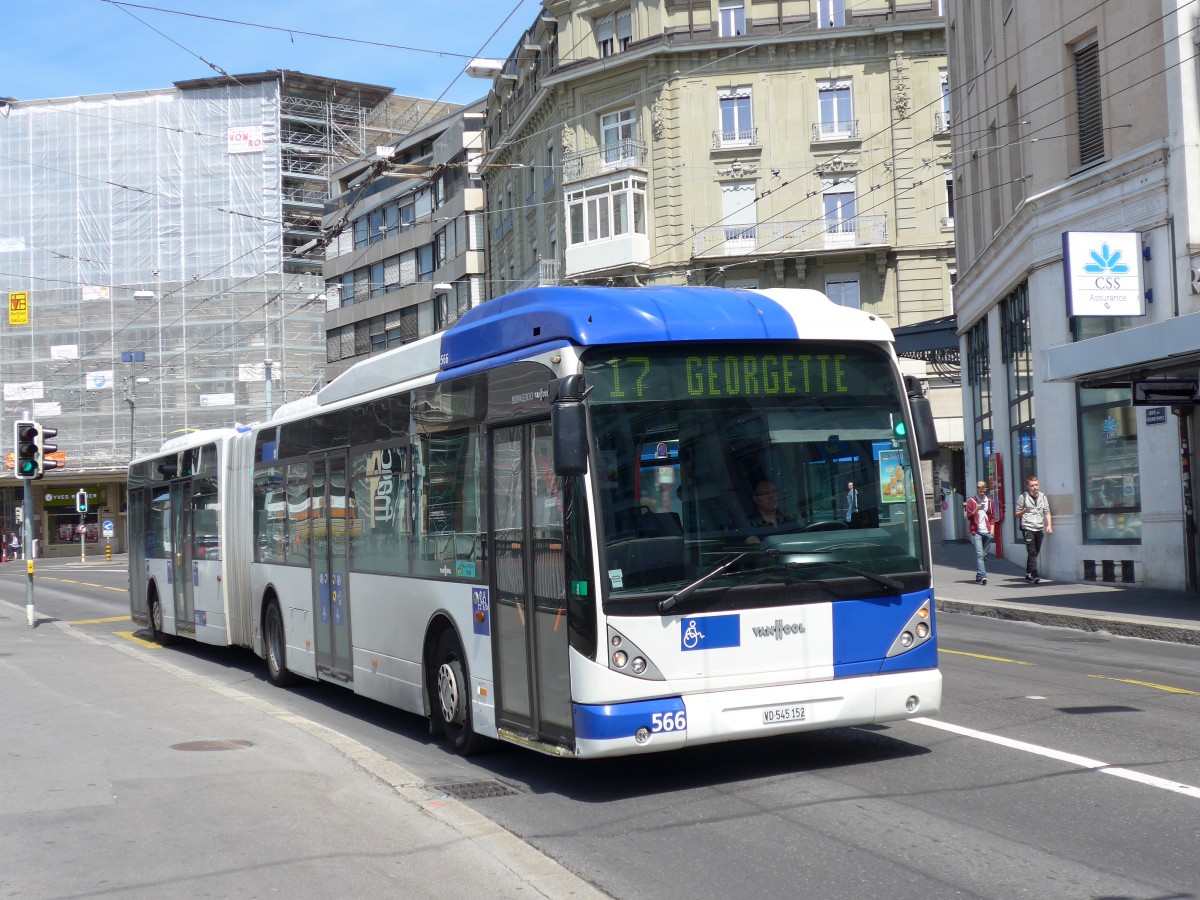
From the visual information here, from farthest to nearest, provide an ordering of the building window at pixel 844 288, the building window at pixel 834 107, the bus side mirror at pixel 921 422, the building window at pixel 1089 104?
1. the building window at pixel 844 288
2. the building window at pixel 834 107
3. the building window at pixel 1089 104
4. the bus side mirror at pixel 921 422

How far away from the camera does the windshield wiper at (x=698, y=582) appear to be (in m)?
7.68

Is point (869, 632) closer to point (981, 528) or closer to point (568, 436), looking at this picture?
point (568, 436)

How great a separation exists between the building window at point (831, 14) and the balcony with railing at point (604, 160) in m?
7.13

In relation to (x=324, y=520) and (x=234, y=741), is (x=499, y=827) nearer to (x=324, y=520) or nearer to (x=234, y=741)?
(x=234, y=741)

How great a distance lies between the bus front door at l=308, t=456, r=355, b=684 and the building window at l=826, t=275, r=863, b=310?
35421mm

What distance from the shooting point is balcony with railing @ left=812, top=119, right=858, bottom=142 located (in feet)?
151

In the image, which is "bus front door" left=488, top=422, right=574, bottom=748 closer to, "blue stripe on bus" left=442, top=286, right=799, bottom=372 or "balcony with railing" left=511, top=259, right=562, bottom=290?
"blue stripe on bus" left=442, top=286, right=799, bottom=372

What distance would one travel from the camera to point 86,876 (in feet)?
20.0

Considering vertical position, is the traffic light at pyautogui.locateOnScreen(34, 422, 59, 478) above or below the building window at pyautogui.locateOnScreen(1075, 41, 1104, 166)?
below

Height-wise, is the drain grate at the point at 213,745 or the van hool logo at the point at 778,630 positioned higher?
the van hool logo at the point at 778,630

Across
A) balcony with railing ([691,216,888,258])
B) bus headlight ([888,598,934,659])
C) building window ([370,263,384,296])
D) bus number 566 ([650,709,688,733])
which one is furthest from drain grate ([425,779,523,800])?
building window ([370,263,384,296])

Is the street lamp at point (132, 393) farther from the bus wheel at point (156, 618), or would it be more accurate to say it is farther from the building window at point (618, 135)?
the bus wheel at point (156, 618)

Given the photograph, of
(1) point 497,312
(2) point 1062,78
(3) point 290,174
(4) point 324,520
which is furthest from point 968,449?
(3) point 290,174

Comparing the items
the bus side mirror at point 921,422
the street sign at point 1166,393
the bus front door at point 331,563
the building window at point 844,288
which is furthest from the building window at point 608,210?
the bus side mirror at point 921,422
